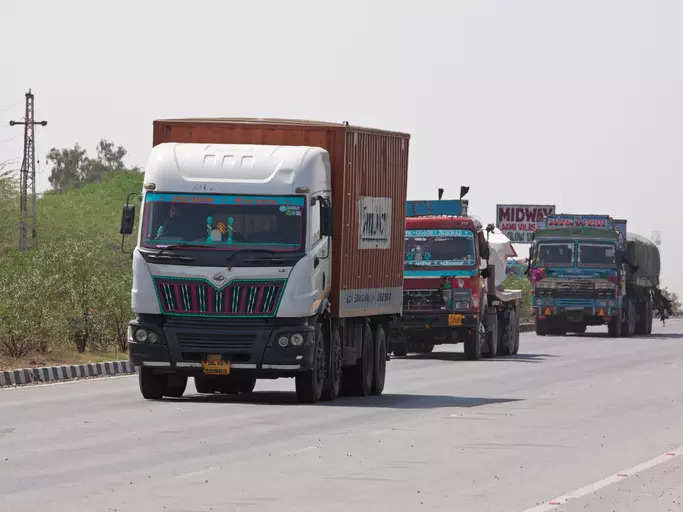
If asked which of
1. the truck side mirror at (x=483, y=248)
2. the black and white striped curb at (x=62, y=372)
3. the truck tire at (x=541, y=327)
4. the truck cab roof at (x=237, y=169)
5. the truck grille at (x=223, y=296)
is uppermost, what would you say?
the truck cab roof at (x=237, y=169)

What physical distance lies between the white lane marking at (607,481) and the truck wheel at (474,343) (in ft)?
67.1

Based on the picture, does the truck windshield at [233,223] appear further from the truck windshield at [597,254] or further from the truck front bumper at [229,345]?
the truck windshield at [597,254]

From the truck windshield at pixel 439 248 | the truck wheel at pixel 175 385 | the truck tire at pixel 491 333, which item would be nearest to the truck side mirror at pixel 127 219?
the truck wheel at pixel 175 385

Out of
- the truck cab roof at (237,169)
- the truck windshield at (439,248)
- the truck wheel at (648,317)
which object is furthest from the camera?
the truck wheel at (648,317)

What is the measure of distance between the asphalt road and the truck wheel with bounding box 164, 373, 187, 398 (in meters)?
0.16

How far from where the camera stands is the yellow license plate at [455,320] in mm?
37000

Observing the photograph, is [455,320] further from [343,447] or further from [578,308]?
[343,447]

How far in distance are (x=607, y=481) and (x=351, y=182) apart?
420 inches

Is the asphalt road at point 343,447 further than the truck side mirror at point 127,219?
Result: No

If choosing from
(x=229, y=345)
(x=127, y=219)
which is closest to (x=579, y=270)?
(x=127, y=219)

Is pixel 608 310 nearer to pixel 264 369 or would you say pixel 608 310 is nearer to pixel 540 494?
pixel 264 369

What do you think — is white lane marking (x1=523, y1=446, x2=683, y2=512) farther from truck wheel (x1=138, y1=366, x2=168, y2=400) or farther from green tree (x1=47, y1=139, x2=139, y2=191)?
green tree (x1=47, y1=139, x2=139, y2=191)

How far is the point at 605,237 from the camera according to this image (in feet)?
172

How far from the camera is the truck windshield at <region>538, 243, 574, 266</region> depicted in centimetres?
5238
